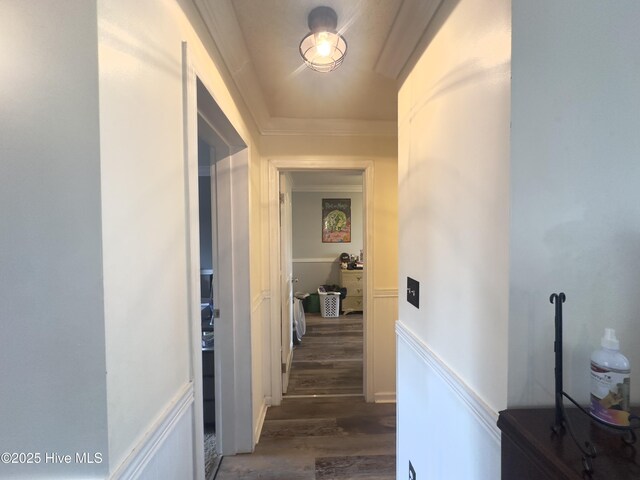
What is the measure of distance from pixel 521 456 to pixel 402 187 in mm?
1124

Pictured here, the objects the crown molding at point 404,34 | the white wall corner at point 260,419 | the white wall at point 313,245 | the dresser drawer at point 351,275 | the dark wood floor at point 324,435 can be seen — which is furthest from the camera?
the white wall at point 313,245

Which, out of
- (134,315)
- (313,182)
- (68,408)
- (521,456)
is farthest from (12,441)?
(313,182)

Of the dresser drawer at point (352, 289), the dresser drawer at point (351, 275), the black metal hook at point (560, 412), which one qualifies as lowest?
the dresser drawer at point (352, 289)

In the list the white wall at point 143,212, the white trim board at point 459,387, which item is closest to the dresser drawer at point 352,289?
the white trim board at point 459,387

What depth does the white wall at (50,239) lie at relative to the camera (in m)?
0.55

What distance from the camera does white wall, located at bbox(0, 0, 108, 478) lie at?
55 cm

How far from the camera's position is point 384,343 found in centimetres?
254

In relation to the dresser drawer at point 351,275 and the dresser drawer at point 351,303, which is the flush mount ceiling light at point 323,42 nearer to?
the dresser drawer at point 351,275

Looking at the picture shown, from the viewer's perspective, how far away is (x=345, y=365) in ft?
10.8

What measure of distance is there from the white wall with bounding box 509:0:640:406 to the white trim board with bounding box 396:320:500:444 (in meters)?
0.11

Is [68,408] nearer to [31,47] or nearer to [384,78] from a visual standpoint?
[31,47]

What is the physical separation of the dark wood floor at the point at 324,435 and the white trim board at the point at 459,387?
1057 mm

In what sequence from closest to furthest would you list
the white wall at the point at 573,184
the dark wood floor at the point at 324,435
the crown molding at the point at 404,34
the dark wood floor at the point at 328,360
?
the white wall at the point at 573,184 → the crown molding at the point at 404,34 → the dark wood floor at the point at 324,435 → the dark wood floor at the point at 328,360

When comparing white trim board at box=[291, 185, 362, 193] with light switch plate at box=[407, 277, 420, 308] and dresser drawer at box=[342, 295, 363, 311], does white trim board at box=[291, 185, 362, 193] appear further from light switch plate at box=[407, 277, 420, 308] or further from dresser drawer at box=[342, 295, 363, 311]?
light switch plate at box=[407, 277, 420, 308]
